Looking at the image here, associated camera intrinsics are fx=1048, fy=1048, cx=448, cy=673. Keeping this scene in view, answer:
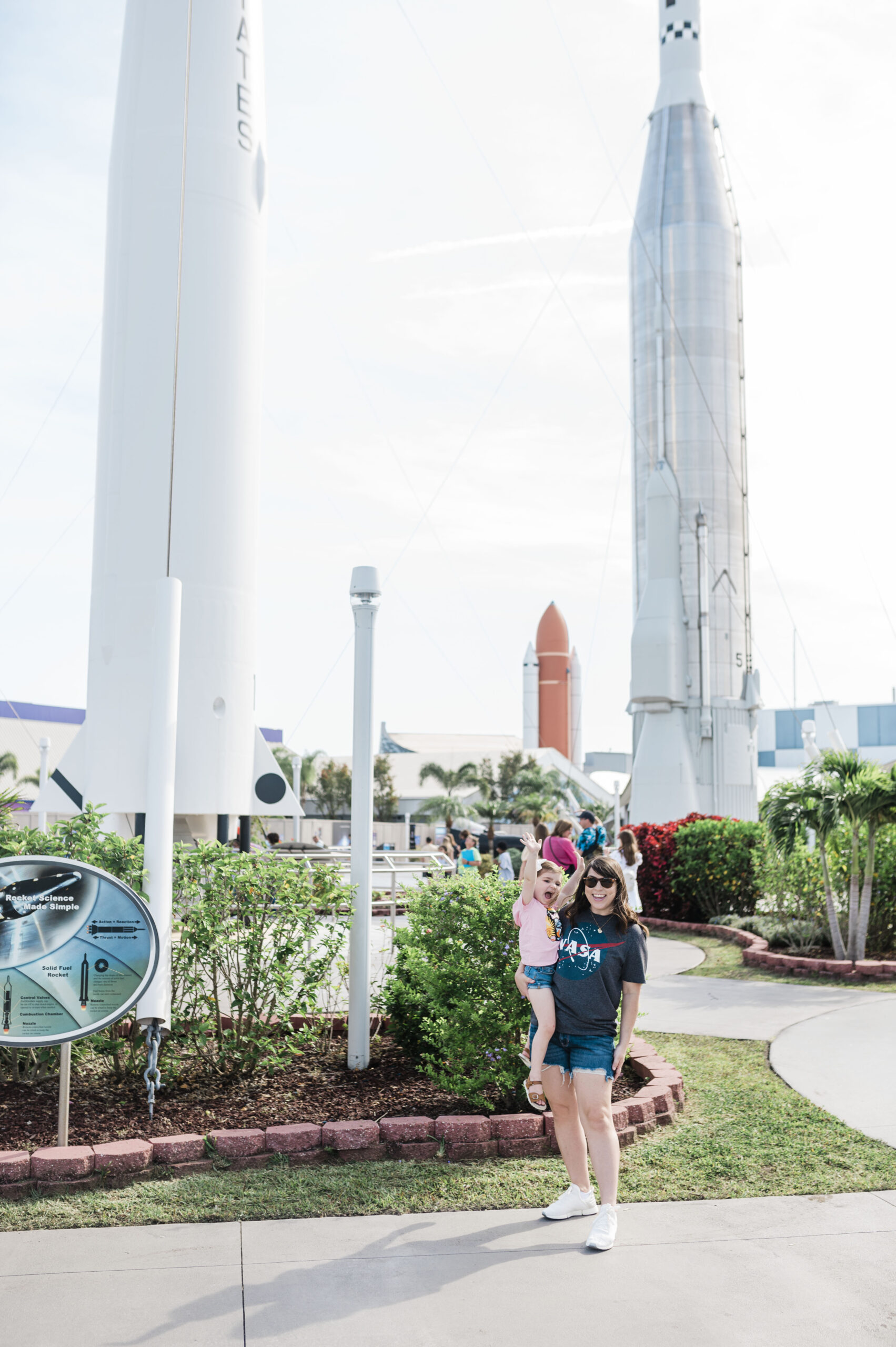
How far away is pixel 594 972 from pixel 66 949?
2603mm

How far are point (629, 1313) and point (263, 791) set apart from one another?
8119mm

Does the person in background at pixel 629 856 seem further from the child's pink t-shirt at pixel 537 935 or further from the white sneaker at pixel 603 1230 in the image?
the white sneaker at pixel 603 1230

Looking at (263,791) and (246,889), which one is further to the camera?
(263,791)

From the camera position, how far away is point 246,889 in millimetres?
5996

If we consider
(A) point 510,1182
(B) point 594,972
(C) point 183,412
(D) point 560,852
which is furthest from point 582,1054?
(C) point 183,412

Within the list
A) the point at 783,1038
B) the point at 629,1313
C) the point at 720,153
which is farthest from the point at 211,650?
the point at 720,153

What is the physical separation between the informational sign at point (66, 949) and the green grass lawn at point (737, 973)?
7715 millimetres

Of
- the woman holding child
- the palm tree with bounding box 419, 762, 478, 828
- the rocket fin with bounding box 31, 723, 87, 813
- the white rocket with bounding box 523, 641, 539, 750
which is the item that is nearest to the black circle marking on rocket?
the rocket fin with bounding box 31, 723, 87, 813

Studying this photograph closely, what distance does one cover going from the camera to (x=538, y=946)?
4.84m

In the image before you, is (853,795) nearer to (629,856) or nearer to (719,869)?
(629,856)

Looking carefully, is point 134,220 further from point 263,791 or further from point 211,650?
point 263,791

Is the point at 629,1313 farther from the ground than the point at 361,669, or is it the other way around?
the point at 361,669

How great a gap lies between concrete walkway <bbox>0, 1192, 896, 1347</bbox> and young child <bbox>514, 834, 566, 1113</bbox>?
0.65 metres

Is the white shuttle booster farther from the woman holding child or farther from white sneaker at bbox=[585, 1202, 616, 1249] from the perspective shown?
white sneaker at bbox=[585, 1202, 616, 1249]
